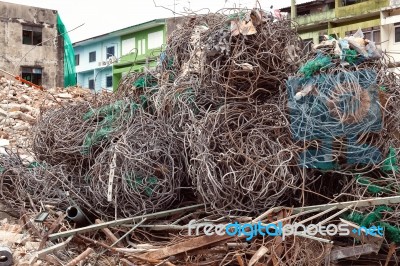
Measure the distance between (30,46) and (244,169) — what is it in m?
21.1

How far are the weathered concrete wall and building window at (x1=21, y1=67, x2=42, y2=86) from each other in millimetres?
184

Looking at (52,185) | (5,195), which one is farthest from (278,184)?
(5,195)

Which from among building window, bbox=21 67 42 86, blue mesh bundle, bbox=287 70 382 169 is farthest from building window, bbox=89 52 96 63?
blue mesh bundle, bbox=287 70 382 169

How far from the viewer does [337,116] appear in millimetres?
4797

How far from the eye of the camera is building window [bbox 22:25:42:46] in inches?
920

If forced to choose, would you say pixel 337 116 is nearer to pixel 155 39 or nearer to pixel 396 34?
pixel 396 34

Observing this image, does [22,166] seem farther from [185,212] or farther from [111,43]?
[111,43]

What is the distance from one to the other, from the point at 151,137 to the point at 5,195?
227 centimetres

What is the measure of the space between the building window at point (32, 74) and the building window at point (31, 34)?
1.28m

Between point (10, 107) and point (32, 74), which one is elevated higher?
point (32, 74)

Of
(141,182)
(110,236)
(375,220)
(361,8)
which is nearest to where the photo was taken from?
(375,220)

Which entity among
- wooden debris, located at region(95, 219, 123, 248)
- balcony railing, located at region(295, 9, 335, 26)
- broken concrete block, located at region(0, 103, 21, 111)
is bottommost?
wooden debris, located at region(95, 219, 123, 248)

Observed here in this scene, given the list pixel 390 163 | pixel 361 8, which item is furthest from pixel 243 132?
pixel 361 8

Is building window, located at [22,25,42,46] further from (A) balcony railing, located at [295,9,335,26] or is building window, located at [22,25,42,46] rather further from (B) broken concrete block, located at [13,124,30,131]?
(B) broken concrete block, located at [13,124,30,131]
